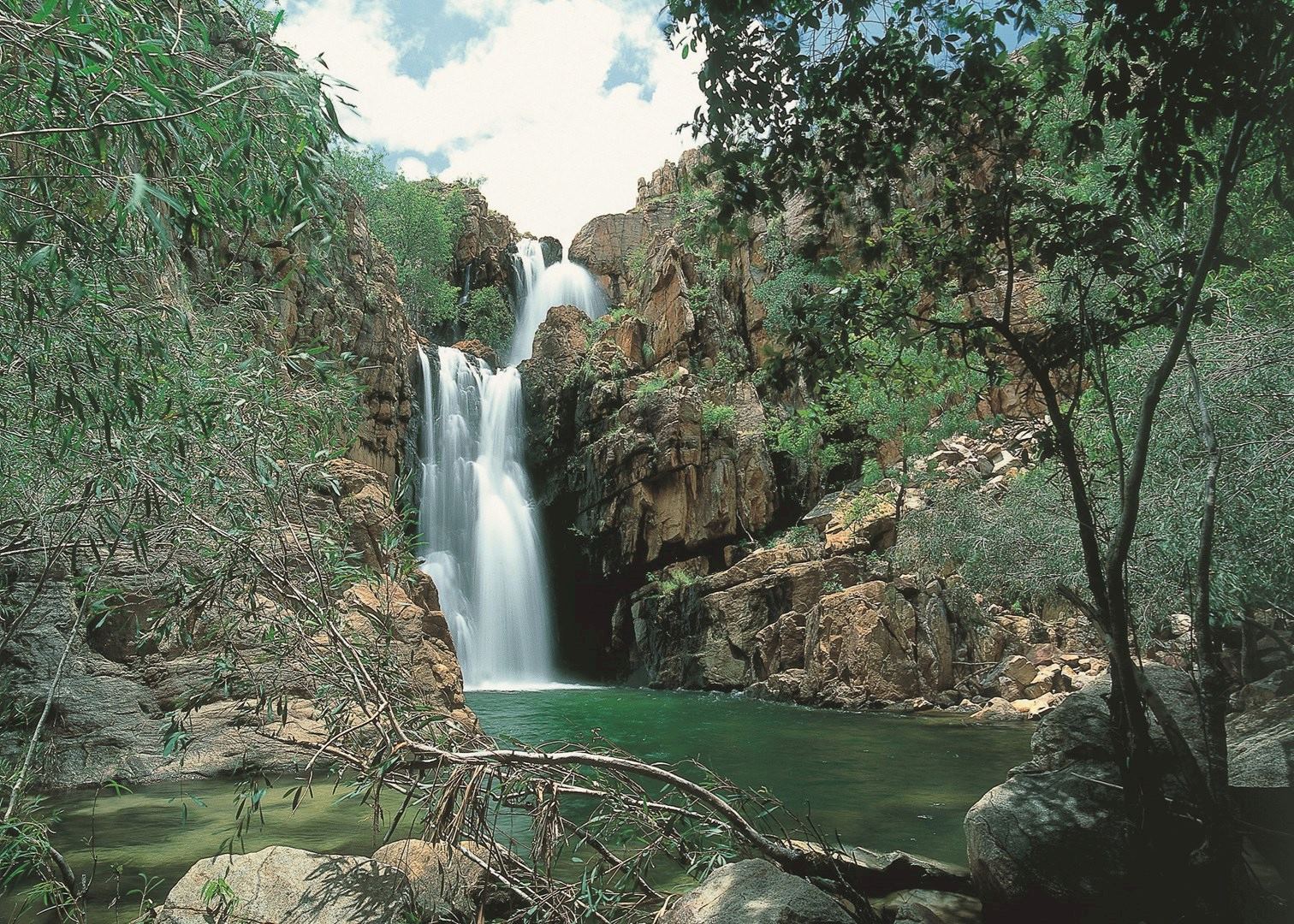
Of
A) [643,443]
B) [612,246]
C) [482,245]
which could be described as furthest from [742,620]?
[482,245]

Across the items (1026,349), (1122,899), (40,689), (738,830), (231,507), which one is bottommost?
(1122,899)

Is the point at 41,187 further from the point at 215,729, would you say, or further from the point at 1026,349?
the point at 215,729

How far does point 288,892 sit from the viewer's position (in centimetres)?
429

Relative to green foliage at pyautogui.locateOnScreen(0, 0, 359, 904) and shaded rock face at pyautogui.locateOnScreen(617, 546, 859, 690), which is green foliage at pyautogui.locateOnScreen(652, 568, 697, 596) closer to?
shaded rock face at pyautogui.locateOnScreen(617, 546, 859, 690)

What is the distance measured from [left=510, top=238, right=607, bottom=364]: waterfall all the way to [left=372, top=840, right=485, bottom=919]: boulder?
3721 cm

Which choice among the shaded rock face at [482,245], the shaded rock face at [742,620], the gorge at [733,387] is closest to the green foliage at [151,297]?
the gorge at [733,387]

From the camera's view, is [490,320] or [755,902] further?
[490,320]

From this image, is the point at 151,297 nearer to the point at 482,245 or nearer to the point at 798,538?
the point at 798,538

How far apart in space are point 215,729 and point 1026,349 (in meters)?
9.80

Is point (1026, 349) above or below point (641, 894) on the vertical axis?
above

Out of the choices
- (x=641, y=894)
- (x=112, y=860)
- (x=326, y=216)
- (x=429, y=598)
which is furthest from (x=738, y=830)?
(x=429, y=598)

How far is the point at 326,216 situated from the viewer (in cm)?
339

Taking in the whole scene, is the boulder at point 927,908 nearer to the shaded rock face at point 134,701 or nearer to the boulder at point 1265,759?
the boulder at point 1265,759

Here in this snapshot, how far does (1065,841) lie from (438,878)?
372 centimetres
